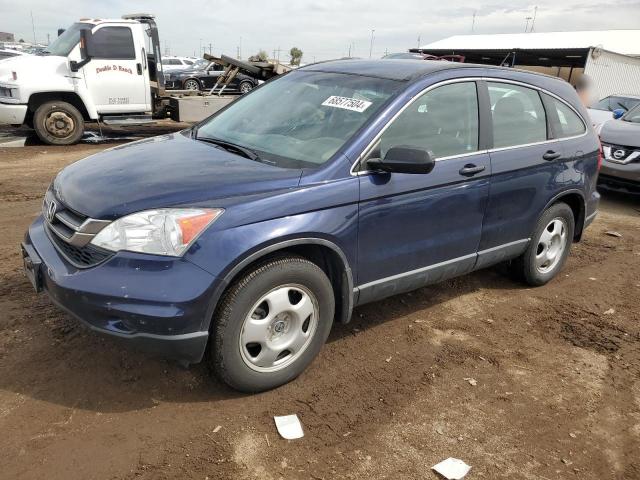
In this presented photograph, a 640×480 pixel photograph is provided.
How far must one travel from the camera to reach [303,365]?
3.15m

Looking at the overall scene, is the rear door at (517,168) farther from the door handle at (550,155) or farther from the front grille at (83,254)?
the front grille at (83,254)

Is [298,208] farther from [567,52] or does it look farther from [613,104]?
[567,52]

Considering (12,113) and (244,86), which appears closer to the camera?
(12,113)

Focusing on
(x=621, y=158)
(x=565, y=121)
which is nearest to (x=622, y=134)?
(x=621, y=158)

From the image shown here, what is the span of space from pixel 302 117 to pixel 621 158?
629 centimetres

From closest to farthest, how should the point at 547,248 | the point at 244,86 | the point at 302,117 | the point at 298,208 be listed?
the point at 298,208 < the point at 302,117 < the point at 547,248 < the point at 244,86

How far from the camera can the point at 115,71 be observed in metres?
10.5

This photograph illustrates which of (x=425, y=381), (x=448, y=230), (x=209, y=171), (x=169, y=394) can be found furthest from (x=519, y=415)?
(x=209, y=171)

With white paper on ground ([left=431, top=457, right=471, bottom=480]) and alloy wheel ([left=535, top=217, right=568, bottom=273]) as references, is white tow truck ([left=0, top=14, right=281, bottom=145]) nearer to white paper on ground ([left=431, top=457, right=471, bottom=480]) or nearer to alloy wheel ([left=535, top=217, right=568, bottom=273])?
alloy wheel ([left=535, top=217, right=568, bottom=273])

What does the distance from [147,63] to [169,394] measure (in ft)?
31.6

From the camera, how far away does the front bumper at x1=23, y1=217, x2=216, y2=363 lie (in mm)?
2525

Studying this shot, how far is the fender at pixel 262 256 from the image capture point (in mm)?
2615

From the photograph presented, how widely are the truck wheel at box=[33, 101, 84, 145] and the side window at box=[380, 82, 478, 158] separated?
8790mm

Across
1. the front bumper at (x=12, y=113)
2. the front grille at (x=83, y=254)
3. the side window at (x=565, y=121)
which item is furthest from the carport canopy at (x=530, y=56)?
the front grille at (x=83, y=254)
